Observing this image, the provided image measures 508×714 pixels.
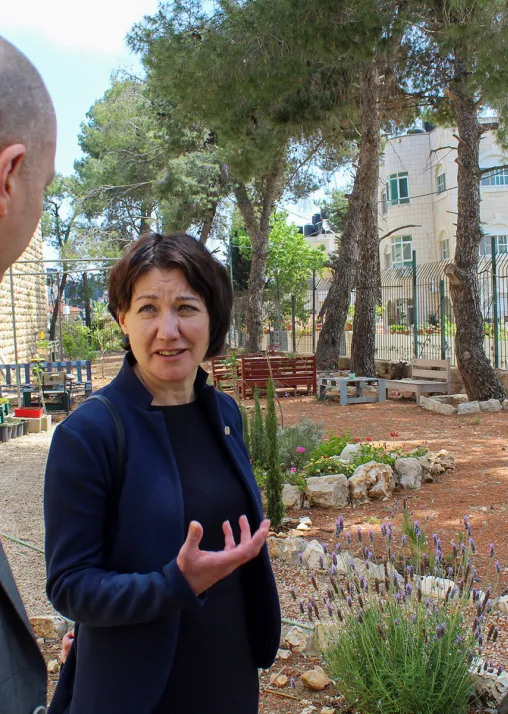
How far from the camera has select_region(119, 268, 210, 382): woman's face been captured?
1.85m

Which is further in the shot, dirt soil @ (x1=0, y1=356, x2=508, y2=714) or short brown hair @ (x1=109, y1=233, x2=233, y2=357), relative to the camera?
dirt soil @ (x1=0, y1=356, x2=508, y2=714)

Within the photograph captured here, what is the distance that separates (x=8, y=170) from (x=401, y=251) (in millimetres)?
40156

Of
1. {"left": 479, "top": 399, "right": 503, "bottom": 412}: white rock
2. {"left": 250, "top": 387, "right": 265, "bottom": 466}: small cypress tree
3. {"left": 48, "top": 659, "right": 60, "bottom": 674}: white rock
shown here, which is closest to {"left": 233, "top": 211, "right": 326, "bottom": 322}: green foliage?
{"left": 479, "top": 399, "right": 503, "bottom": 412}: white rock

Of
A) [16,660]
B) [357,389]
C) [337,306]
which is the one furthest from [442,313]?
[16,660]

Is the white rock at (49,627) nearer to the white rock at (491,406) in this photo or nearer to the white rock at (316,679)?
the white rock at (316,679)

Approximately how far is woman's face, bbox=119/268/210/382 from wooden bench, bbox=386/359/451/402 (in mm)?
12169

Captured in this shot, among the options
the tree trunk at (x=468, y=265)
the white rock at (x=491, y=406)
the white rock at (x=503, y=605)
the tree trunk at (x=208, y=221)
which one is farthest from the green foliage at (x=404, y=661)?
the tree trunk at (x=208, y=221)

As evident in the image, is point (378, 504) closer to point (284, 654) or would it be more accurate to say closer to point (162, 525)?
point (284, 654)

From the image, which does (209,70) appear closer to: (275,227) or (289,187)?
(289,187)

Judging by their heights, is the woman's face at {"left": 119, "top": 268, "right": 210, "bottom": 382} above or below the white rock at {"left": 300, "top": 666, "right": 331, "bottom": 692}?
above

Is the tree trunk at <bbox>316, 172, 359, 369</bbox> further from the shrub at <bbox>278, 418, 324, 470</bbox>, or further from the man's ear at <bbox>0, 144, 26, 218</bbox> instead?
the man's ear at <bbox>0, 144, 26, 218</bbox>

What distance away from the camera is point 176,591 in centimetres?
141

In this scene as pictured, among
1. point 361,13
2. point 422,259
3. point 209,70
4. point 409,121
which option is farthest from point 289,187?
point 361,13

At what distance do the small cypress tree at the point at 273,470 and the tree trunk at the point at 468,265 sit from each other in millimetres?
7807
